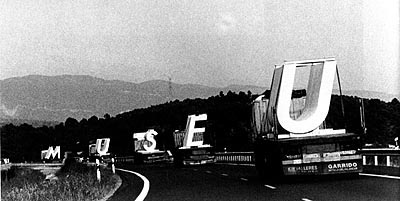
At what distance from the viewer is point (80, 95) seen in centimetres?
2181

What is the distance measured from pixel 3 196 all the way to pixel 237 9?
7.67 m

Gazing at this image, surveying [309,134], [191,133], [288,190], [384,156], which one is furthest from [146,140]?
[288,190]

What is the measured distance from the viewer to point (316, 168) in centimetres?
2469

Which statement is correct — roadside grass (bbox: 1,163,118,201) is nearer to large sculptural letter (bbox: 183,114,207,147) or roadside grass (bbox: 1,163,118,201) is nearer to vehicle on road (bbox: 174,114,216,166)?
large sculptural letter (bbox: 183,114,207,147)

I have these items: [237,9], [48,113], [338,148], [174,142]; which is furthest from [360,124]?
[174,142]

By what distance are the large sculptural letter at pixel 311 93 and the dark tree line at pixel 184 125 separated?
47.9 inches

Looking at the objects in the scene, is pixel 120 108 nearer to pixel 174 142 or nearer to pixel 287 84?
pixel 287 84

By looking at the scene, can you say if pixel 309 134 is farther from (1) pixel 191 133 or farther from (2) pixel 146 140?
(1) pixel 191 133

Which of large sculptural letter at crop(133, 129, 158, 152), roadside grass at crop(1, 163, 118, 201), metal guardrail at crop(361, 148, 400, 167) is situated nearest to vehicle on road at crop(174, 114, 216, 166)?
large sculptural letter at crop(133, 129, 158, 152)

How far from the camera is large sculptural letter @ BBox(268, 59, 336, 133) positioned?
82.0 ft

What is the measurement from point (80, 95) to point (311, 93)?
7744 mm

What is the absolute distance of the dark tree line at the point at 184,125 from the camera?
66.8ft

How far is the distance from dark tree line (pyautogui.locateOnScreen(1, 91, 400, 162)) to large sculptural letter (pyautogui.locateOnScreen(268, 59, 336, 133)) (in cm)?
122

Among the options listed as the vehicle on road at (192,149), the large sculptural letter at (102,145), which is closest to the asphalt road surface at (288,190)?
the large sculptural letter at (102,145)
